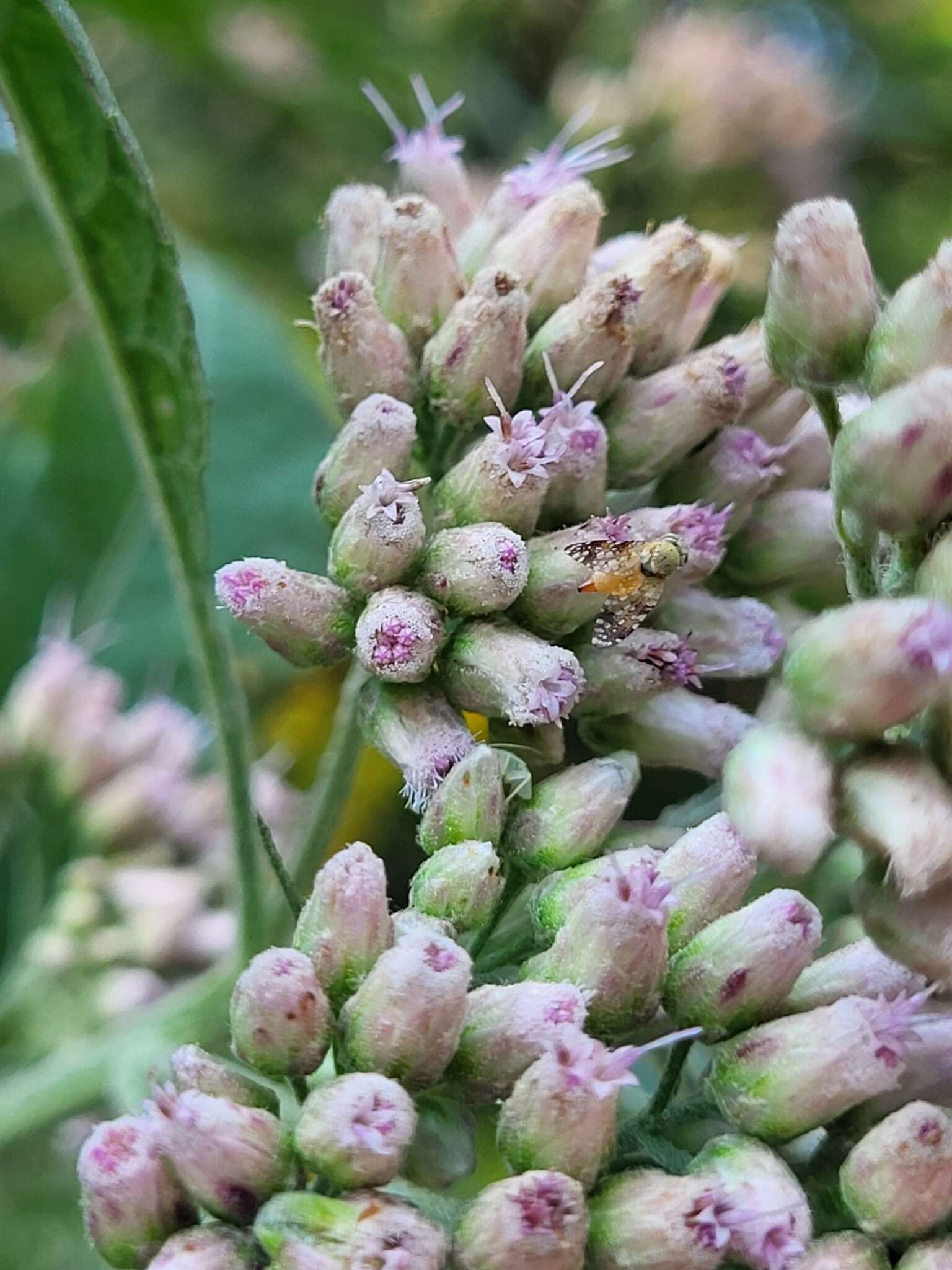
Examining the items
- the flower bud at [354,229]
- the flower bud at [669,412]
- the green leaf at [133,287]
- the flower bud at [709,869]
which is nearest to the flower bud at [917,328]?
the flower bud at [669,412]

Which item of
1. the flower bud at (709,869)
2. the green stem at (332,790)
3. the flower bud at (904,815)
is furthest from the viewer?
the green stem at (332,790)

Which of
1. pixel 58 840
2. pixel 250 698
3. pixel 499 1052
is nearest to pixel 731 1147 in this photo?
pixel 499 1052

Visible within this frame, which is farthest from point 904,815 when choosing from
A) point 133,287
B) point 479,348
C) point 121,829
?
point 121,829

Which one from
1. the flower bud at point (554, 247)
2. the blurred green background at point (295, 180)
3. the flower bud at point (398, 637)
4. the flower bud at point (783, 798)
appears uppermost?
the blurred green background at point (295, 180)

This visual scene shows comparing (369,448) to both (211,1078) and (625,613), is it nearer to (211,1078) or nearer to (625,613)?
(625,613)

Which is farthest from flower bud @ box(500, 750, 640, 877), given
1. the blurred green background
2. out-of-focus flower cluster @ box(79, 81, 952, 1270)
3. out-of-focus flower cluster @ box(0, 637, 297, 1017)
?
the blurred green background

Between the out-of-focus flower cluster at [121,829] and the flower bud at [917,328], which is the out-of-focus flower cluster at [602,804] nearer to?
the flower bud at [917,328]
